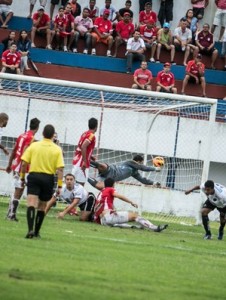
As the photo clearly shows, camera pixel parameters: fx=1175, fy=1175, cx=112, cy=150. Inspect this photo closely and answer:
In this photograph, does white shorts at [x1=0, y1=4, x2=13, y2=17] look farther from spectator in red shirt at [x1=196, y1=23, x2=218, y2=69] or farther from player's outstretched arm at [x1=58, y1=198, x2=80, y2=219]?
player's outstretched arm at [x1=58, y1=198, x2=80, y2=219]

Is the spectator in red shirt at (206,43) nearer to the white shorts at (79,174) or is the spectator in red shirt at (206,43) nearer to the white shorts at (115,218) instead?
the white shorts at (79,174)

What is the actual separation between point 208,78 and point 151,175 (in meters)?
10.0

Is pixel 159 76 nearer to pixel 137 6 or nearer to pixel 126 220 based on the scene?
pixel 137 6

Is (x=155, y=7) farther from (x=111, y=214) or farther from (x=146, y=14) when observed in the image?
(x=111, y=214)

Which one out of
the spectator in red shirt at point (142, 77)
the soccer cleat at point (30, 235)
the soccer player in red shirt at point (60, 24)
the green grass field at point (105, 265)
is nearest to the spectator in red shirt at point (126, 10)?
the soccer player in red shirt at point (60, 24)

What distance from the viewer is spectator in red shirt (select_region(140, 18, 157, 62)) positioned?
39156mm

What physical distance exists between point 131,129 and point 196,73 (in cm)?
735

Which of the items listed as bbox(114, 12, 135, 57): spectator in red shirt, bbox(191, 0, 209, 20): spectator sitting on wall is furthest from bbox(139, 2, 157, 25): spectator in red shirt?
bbox(191, 0, 209, 20): spectator sitting on wall

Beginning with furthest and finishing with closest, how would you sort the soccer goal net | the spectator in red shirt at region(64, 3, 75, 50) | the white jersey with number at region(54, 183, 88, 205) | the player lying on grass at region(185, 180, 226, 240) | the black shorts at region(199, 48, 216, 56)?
the black shorts at region(199, 48, 216, 56) < the spectator in red shirt at region(64, 3, 75, 50) < the soccer goal net < the white jersey with number at region(54, 183, 88, 205) < the player lying on grass at region(185, 180, 226, 240)

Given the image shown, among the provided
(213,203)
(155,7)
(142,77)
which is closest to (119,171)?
(213,203)

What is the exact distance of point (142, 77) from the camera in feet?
121

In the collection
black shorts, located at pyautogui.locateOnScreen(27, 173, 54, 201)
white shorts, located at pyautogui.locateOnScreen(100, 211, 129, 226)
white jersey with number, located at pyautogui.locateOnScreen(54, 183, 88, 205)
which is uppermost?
black shorts, located at pyautogui.locateOnScreen(27, 173, 54, 201)

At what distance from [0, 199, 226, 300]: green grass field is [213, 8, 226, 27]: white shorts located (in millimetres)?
19131

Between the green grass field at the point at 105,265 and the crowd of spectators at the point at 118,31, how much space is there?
16148 mm
